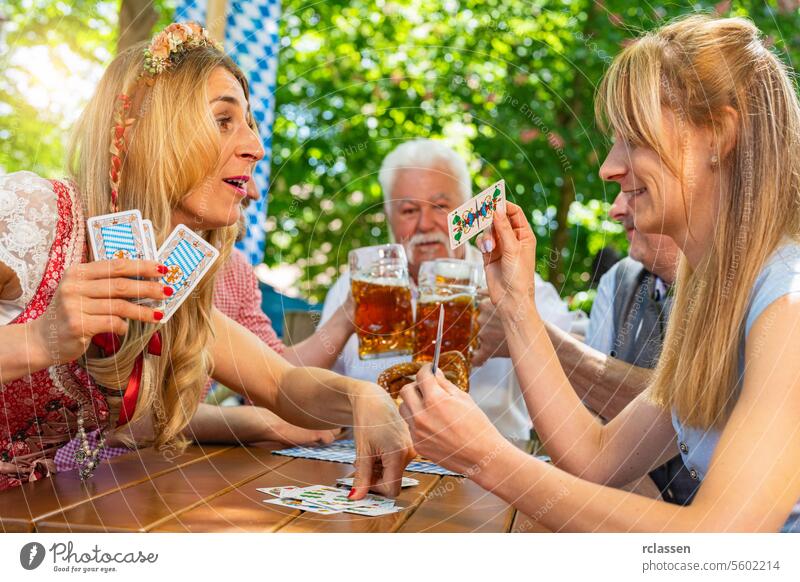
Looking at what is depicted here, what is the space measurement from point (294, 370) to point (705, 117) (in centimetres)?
105

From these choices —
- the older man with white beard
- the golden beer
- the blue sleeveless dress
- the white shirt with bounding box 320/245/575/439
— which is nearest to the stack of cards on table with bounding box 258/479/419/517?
the blue sleeveless dress

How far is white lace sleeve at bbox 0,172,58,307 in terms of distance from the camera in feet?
4.30

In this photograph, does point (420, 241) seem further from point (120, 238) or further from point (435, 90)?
point (120, 238)

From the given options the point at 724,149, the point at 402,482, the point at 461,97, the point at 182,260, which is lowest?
the point at 402,482

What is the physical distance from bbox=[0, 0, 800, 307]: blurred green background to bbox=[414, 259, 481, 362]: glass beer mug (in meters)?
0.94

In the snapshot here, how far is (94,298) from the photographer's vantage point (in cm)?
112

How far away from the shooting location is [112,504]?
45.7 inches

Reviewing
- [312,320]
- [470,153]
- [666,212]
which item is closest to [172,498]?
[666,212]

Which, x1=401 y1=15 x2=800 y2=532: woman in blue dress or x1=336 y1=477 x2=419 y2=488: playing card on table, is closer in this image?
x1=401 y1=15 x2=800 y2=532: woman in blue dress

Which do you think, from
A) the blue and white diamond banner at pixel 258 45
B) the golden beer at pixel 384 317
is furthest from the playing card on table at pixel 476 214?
the blue and white diamond banner at pixel 258 45

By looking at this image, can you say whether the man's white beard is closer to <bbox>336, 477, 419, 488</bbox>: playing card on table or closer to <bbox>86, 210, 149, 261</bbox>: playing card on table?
<bbox>336, 477, 419, 488</bbox>: playing card on table

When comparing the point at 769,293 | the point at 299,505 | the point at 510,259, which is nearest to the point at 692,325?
the point at 769,293

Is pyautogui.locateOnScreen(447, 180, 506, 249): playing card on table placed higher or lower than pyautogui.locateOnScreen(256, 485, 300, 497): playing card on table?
higher

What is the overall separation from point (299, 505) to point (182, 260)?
1.47 feet
